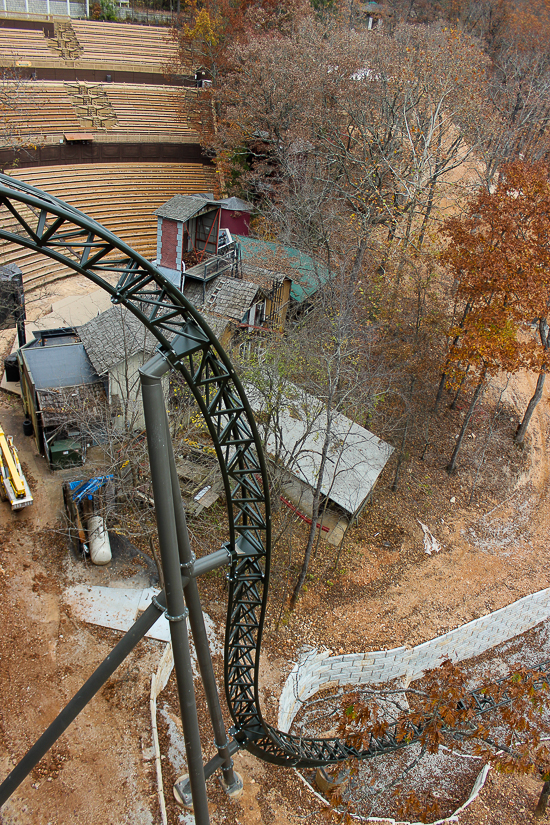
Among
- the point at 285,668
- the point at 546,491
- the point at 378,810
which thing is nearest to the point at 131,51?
the point at 546,491

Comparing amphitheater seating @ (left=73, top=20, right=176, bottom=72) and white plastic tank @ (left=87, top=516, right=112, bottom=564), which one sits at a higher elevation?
amphitheater seating @ (left=73, top=20, right=176, bottom=72)

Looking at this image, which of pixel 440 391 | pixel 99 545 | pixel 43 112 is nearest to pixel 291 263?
pixel 440 391

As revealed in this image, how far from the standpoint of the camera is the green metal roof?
24.5 m

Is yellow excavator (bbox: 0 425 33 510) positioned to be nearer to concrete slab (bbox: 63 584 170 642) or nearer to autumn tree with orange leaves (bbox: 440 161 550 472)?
concrete slab (bbox: 63 584 170 642)

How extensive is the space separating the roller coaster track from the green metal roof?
50.3 ft

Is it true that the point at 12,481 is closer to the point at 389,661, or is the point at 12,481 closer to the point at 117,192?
the point at 389,661

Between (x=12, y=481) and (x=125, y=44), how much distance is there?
42367 mm

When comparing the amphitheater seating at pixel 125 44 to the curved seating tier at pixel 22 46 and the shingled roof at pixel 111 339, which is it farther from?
the shingled roof at pixel 111 339

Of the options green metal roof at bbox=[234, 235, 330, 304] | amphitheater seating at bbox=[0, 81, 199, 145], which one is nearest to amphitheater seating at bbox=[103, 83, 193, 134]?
amphitheater seating at bbox=[0, 81, 199, 145]

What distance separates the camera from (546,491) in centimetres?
2289

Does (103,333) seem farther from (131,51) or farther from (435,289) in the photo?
(131,51)

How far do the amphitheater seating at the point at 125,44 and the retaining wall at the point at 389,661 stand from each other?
41168mm

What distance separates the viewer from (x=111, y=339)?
18344mm

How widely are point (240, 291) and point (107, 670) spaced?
15.0 meters
